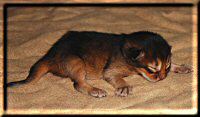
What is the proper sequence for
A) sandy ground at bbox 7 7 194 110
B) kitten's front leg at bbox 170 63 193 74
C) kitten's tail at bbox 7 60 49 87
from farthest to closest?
kitten's front leg at bbox 170 63 193 74 → kitten's tail at bbox 7 60 49 87 → sandy ground at bbox 7 7 194 110

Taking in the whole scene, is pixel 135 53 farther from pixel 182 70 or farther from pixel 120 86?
pixel 182 70

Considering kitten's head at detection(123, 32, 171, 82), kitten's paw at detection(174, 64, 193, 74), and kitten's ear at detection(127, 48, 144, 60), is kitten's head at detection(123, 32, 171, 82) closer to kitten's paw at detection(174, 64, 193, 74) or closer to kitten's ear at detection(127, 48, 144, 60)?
kitten's ear at detection(127, 48, 144, 60)

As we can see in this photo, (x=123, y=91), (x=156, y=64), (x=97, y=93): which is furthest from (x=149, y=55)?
(x=97, y=93)

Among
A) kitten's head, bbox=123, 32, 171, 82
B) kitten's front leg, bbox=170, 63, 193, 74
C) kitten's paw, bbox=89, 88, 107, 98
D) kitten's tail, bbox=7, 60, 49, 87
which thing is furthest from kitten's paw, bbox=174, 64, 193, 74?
kitten's tail, bbox=7, 60, 49, 87

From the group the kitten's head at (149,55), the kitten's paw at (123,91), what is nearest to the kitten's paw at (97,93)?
the kitten's paw at (123,91)

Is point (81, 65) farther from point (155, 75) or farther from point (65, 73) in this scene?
point (155, 75)

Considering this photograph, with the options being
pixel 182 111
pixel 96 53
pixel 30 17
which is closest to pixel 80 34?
pixel 96 53
